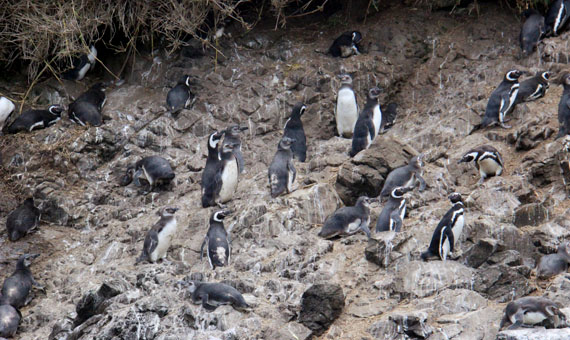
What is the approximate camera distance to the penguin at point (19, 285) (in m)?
10.2

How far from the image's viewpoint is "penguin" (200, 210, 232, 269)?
9.87 m

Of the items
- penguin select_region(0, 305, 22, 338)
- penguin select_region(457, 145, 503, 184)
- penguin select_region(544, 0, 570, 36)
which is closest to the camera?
penguin select_region(0, 305, 22, 338)

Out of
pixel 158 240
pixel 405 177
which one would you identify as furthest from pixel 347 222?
pixel 158 240

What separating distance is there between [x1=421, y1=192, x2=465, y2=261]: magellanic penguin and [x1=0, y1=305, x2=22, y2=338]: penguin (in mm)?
A: 4605

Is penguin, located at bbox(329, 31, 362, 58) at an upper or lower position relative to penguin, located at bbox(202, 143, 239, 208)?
upper

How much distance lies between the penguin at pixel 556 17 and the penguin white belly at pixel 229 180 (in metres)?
5.26

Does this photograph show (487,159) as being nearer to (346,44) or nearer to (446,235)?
(446,235)

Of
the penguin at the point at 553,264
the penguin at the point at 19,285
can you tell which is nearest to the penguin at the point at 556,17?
the penguin at the point at 553,264

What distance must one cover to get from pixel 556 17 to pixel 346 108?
342cm

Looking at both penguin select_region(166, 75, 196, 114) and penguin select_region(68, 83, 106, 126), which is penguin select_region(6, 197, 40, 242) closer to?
penguin select_region(68, 83, 106, 126)

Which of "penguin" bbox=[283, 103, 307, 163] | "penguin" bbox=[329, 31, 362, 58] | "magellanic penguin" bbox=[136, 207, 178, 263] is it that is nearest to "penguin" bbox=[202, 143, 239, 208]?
"magellanic penguin" bbox=[136, 207, 178, 263]

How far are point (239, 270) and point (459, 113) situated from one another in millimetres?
4368

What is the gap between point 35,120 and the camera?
1293 cm

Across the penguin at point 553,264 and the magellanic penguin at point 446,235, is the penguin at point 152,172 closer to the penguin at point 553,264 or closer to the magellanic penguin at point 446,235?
the magellanic penguin at point 446,235
